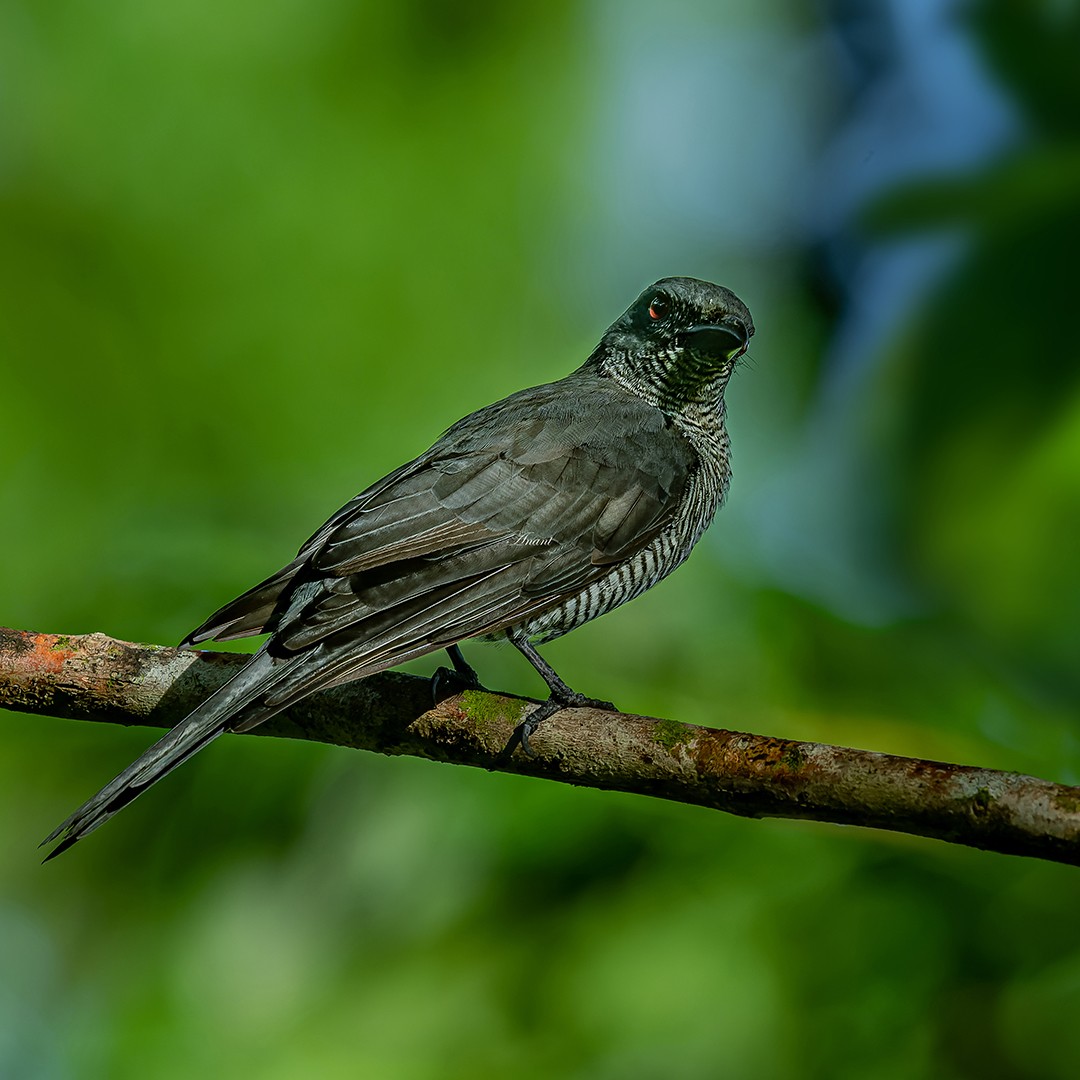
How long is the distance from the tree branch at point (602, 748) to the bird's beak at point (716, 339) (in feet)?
4.34

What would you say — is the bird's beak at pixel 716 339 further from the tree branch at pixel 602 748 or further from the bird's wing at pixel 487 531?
the tree branch at pixel 602 748

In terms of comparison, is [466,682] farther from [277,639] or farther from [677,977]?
[677,977]

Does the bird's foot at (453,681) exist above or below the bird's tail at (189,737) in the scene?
below

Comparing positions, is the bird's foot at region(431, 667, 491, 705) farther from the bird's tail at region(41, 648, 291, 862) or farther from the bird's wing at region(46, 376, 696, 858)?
the bird's tail at region(41, 648, 291, 862)

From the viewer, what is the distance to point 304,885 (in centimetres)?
425

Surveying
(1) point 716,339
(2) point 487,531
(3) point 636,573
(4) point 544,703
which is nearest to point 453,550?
(2) point 487,531

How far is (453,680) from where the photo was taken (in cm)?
277

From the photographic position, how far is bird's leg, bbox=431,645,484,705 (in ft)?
8.40

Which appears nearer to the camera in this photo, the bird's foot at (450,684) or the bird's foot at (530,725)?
the bird's foot at (530,725)

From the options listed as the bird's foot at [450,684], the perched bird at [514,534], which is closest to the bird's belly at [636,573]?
the perched bird at [514,534]

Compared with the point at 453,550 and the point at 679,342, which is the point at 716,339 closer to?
the point at 679,342

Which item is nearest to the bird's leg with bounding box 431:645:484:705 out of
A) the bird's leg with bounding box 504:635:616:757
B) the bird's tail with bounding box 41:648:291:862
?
the bird's leg with bounding box 504:635:616:757

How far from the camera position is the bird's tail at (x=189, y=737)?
208 centimetres

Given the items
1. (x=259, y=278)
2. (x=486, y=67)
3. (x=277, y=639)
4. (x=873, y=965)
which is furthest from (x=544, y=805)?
(x=486, y=67)
